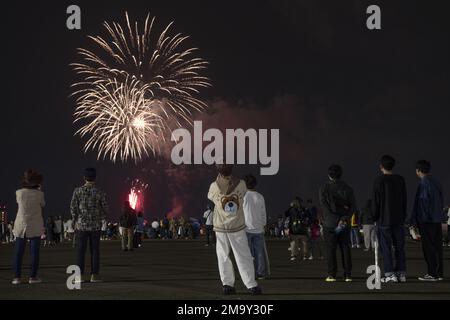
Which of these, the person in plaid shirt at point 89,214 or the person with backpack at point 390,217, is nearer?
the person with backpack at point 390,217

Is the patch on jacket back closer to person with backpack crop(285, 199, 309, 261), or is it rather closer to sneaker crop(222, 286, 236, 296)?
sneaker crop(222, 286, 236, 296)

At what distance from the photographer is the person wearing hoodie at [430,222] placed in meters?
14.9

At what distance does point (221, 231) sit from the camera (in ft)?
40.9

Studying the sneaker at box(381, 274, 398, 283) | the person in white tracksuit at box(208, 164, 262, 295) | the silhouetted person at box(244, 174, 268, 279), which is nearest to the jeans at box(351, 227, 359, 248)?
the silhouetted person at box(244, 174, 268, 279)

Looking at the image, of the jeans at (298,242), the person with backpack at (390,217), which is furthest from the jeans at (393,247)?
the jeans at (298,242)

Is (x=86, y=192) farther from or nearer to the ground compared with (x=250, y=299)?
farther from the ground

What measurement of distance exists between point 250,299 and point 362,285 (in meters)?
3.03

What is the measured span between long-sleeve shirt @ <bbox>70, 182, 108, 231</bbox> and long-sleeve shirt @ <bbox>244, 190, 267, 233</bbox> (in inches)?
101

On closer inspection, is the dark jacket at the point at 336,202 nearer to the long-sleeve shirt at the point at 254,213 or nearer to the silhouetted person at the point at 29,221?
the long-sleeve shirt at the point at 254,213

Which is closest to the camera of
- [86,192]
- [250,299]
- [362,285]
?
[250,299]

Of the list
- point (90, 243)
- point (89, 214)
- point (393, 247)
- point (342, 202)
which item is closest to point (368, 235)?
point (393, 247)
